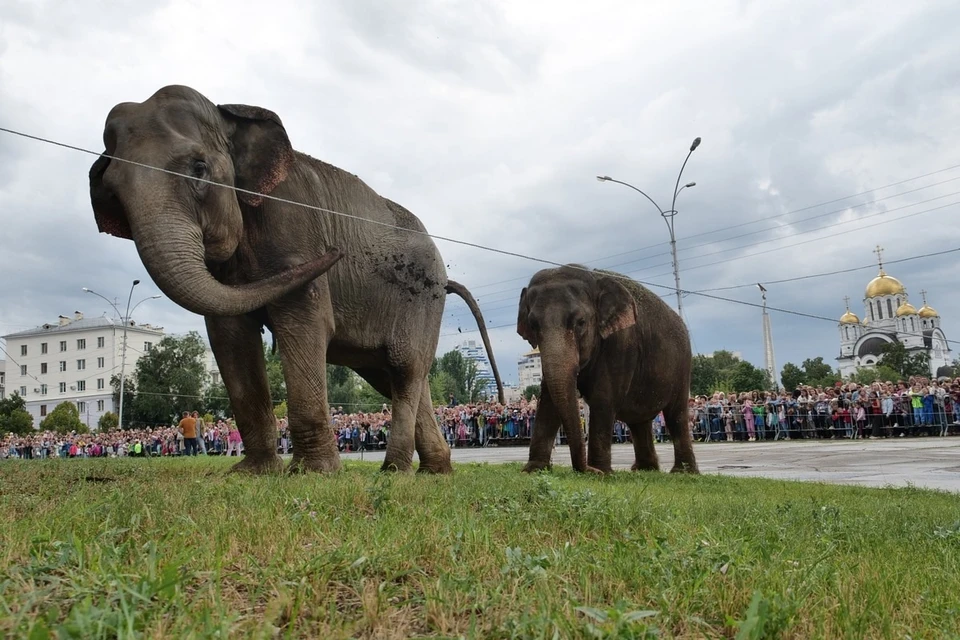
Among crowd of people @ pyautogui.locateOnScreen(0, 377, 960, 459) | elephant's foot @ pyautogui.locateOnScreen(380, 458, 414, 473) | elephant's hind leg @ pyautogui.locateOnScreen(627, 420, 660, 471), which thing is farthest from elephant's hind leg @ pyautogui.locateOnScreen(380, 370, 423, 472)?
crowd of people @ pyautogui.locateOnScreen(0, 377, 960, 459)

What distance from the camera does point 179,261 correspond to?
18.6 feet

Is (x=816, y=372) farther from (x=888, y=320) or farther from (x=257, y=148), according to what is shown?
(x=257, y=148)

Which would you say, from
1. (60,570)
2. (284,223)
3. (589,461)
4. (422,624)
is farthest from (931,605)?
(589,461)

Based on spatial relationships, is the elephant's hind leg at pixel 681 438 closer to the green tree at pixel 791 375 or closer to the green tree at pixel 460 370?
the green tree at pixel 460 370

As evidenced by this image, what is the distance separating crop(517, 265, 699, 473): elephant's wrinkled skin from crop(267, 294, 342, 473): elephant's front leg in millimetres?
3385

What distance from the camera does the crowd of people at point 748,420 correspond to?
78.2 ft

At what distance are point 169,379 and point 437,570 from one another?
270ft

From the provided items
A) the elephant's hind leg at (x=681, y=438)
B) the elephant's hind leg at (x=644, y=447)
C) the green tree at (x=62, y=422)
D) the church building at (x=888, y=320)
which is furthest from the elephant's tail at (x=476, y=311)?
the church building at (x=888, y=320)

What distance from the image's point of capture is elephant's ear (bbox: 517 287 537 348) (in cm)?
1080

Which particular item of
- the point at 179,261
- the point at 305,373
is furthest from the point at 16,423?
the point at 179,261

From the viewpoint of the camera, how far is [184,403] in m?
76.8

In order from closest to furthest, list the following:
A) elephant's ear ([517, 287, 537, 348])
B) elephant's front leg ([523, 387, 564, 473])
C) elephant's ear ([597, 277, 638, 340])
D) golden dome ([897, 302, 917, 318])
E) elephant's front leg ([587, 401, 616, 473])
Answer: elephant's front leg ([587, 401, 616, 473]) → elephant's ear ([597, 277, 638, 340]) → elephant's front leg ([523, 387, 564, 473]) → elephant's ear ([517, 287, 537, 348]) → golden dome ([897, 302, 917, 318])

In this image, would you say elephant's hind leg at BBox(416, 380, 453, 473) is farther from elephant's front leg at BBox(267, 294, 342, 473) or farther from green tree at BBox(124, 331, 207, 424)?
green tree at BBox(124, 331, 207, 424)

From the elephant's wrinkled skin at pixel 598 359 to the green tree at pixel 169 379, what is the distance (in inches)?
2697
